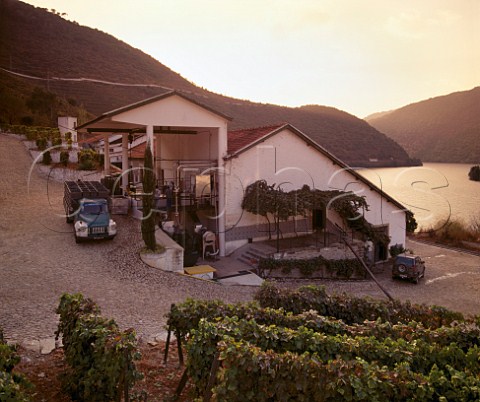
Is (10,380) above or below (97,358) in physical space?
above

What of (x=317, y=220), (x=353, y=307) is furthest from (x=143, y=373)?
(x=317, y=220)

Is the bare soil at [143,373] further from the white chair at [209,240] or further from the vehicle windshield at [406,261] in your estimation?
the vehicle windshield at [406,261]

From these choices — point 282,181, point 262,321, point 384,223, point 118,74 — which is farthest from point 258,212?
point 118,74

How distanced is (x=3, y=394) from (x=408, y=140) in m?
118

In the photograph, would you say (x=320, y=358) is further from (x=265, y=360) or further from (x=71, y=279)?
(x=71, y=279)

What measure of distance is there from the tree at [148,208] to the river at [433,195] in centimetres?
2467

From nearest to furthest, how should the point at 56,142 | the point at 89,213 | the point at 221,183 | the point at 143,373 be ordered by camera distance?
the point at 143,373
the point at 89,213
the point at 221,183
the point at 56,142

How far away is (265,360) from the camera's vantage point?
5992mm

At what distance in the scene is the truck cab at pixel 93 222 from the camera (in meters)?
18.6

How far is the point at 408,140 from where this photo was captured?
111000mm

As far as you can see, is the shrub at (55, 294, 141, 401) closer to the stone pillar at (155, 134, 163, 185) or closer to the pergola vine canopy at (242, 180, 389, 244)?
the pergola vine canopy at (242, 180, 389, 244)

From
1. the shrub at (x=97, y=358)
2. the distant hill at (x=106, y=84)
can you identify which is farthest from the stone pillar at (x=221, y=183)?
the distant hill at (x=106, y=84)

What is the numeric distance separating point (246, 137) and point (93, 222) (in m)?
11.3

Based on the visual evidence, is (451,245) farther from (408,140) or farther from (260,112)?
(408,140)
